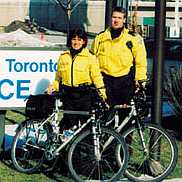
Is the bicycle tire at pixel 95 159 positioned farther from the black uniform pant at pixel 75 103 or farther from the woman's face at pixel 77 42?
the woman's face at pixel 77 42

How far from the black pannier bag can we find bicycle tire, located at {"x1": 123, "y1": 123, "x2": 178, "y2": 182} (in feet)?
2.94

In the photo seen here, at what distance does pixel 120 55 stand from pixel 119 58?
0.04 meters

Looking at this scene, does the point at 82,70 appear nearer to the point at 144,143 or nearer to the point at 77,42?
the point at 77,42

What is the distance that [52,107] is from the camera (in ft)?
24.7

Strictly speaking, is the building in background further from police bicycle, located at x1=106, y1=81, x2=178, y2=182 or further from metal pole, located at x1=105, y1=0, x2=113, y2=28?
police bicycle, located at x1=106, y1=81, x2=178, y2=182

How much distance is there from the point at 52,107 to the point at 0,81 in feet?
3.12

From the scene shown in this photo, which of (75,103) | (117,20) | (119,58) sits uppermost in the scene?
(117,20)

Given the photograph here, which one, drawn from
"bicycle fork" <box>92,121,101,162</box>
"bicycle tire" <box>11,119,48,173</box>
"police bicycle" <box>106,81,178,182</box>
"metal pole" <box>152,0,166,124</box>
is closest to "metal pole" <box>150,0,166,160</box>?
"metal pole" <box>152,0,166,124</box>

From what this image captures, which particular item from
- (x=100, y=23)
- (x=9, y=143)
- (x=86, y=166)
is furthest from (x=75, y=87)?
(x=100, y=23)

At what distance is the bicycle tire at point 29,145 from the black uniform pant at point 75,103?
11.4 inches

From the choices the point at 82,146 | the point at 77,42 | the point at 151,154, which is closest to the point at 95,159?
the point at 82,146

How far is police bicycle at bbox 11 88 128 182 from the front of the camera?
7.06 metres

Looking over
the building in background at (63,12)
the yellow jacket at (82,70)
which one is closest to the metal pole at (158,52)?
the yellow jacket at (82,70)

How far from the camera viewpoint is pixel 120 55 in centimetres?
742
